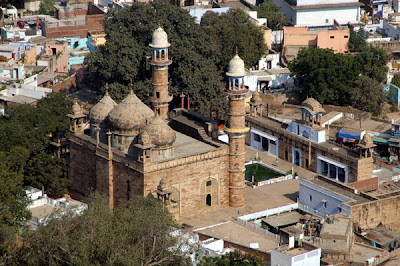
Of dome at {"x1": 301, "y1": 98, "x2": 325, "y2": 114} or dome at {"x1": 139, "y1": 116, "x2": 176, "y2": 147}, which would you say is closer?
dome at {"x1": 139, "y1": 116, "x2": 176, "y2": 147}

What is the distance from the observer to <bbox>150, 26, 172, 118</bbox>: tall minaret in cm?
5706

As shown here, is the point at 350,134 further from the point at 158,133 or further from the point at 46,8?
the point at 46,8

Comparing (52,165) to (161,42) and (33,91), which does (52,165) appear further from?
(33,91)

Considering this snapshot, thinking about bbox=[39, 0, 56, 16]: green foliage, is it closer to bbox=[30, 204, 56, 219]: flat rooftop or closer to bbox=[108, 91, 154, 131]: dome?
bbox=[108, 91, 154, 131]: dome

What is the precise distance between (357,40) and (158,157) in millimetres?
35149

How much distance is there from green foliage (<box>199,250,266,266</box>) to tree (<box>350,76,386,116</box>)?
28023mm

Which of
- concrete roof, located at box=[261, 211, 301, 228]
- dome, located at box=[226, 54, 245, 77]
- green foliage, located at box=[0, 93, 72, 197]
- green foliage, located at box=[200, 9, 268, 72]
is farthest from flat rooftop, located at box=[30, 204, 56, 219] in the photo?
green foliage, located at box=[200, 9, 268, 72]

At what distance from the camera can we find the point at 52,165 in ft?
183

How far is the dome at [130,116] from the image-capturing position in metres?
52.0

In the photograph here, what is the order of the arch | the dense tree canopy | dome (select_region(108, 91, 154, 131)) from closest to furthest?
dome (select_region(108, 91, 154, 131)), the arch, the dense tree canopy

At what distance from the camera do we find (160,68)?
57.3 metres

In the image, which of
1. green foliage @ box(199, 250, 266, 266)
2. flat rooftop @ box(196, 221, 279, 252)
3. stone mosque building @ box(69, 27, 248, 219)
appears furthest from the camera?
stone mosque building @ box(69, 27, 248, 219)

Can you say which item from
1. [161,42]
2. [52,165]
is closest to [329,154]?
[161,42]

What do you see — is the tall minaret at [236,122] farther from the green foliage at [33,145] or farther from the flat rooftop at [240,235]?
the green foliage at [33,145]
